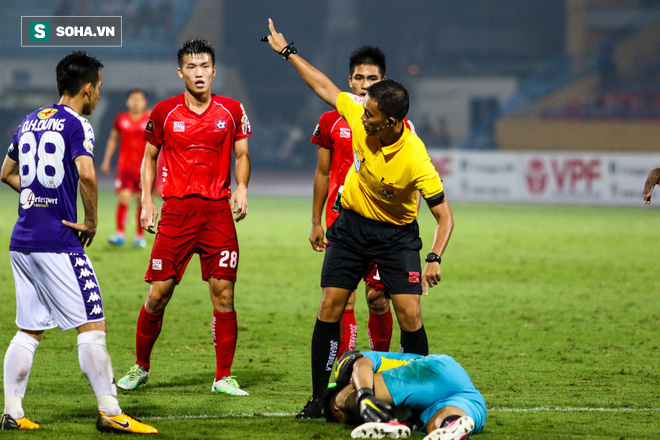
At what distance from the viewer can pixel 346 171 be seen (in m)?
7.11

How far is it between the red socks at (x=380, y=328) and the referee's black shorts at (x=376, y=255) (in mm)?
1147

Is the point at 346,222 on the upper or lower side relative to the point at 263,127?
lower

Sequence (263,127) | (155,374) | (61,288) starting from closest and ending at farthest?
(61,288) < (155,374) < (263,127)

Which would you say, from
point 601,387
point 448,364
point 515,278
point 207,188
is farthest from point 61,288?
point 515,278

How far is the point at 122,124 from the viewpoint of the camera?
15.3 metres

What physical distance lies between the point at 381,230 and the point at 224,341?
1.52m

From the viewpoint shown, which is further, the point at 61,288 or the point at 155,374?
the point at 155,374

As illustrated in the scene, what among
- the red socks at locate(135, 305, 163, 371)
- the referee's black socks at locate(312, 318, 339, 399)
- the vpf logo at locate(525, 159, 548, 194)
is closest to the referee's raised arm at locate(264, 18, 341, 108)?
the referee's black socks at locate(312, 318, 339, 399)

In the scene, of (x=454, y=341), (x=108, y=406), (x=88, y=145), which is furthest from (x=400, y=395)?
(x=454, y=341)

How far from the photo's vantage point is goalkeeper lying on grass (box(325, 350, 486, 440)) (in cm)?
519

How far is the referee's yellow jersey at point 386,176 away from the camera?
18.6 feet

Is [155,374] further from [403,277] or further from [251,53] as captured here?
[251,53]

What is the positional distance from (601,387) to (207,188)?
313cm

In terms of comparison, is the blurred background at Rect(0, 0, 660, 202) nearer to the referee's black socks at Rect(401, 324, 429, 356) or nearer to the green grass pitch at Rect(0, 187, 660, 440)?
the green grass pitch at Rect(0, 187, 660, 440)
